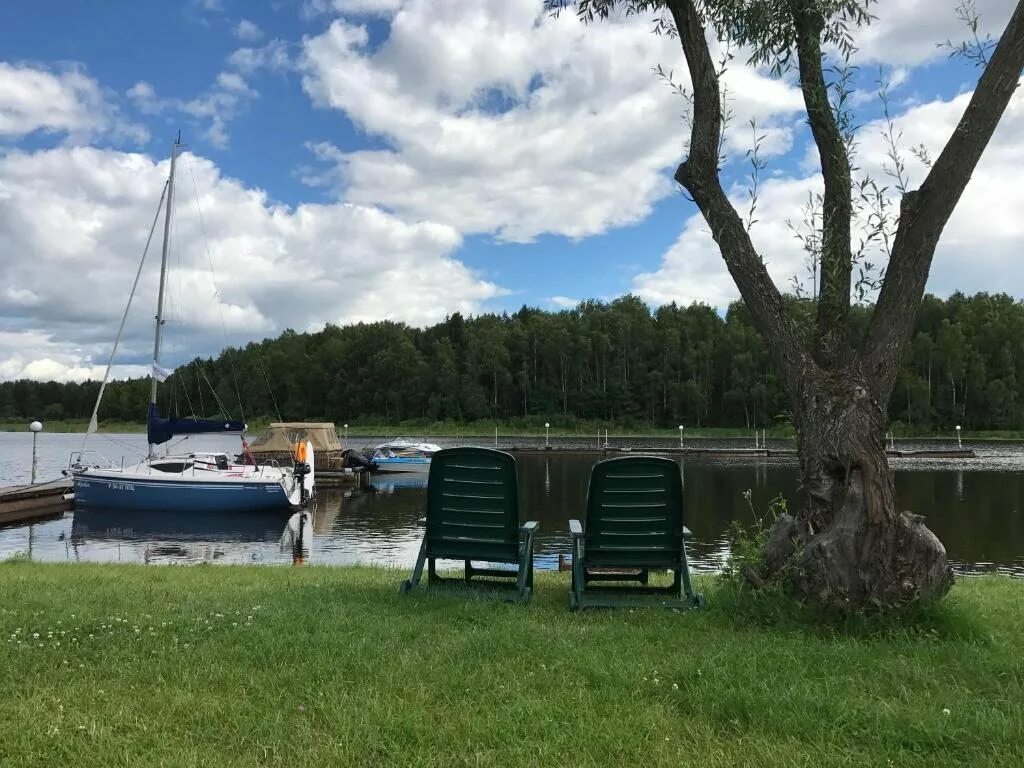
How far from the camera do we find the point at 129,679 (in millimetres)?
3830

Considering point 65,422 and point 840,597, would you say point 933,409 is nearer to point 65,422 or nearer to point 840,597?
point 840,597

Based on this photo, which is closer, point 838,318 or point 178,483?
point 838,318

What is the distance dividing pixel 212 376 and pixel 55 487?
101 meters

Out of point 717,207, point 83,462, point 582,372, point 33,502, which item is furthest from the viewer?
point 582,372

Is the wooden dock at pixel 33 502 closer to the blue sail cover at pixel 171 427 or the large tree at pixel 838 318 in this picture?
the blue sail cover at pixel 171 427

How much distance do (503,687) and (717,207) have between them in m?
3.73

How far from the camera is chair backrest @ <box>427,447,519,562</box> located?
5.96m

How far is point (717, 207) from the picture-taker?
18.8 ft

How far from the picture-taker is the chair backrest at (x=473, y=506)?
596 cm

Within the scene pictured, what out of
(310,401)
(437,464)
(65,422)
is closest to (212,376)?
(310,401)

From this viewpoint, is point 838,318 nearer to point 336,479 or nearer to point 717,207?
point 717,207

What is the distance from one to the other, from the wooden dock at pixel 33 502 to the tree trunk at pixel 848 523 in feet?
78.3

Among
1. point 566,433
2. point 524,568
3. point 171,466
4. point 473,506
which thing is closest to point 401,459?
point 171,466

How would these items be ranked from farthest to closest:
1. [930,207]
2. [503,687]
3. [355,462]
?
1. [355,462]
2. [930,207]
3. [503,687]
